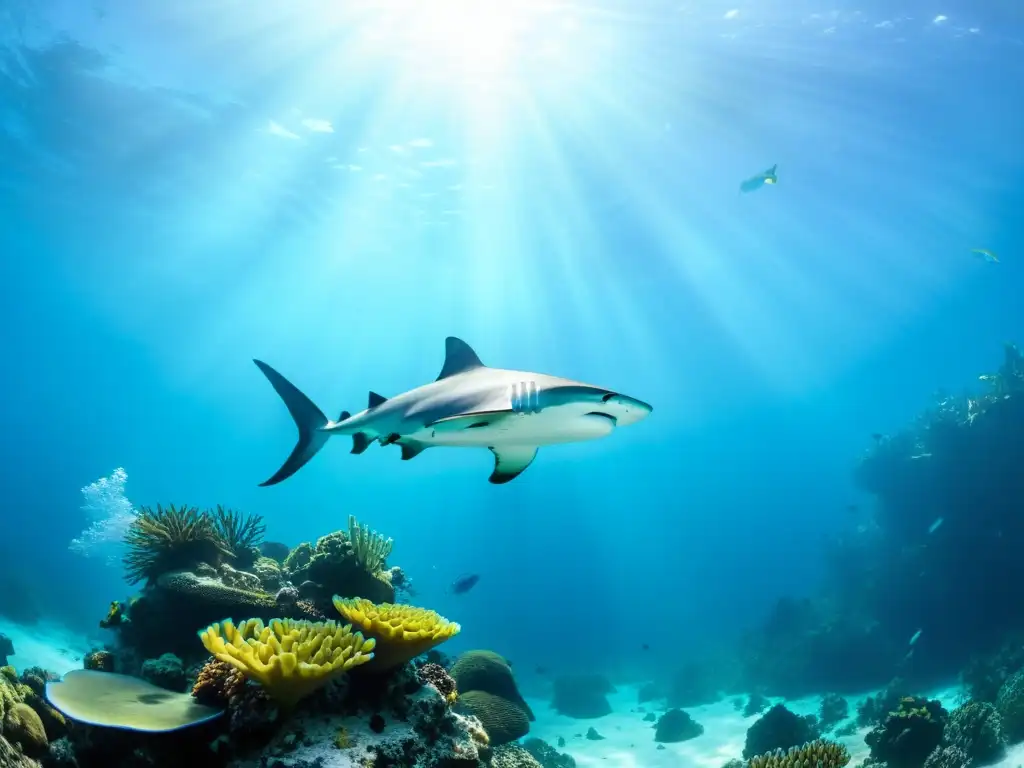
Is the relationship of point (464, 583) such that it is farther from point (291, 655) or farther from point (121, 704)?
point (291, 655)

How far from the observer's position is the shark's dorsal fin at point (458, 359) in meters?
6.35

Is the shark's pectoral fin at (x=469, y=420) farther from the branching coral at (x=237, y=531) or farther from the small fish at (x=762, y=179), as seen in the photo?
the small fish at (x=762, y=179)

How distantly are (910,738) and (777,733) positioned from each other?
223 inches

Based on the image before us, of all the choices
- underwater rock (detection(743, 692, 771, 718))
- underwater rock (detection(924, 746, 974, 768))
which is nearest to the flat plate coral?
underwater rock (detection(924, 746, 974, 768))

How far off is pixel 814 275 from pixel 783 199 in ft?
46.0

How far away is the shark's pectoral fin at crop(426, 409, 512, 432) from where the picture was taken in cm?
453

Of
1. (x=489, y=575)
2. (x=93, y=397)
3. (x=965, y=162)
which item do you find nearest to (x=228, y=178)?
(x=965, y=162)

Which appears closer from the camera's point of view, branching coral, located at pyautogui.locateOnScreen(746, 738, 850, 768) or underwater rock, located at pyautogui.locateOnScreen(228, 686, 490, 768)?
underwater rock, located at pyautogui.locateOnScreen(228, 686, 490, 768)

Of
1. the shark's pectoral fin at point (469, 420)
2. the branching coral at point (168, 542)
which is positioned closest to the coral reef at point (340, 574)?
the branching coral at point (168, 542)

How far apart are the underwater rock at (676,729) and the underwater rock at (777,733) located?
622cm

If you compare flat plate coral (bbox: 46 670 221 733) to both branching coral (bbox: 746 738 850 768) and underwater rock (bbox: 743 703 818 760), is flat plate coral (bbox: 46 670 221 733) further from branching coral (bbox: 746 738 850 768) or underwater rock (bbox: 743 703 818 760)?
underwater rock (bbox: 743 703 818 760)

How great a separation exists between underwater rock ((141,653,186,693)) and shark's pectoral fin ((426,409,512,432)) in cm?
450

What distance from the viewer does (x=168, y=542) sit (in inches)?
340

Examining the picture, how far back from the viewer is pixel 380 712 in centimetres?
413
